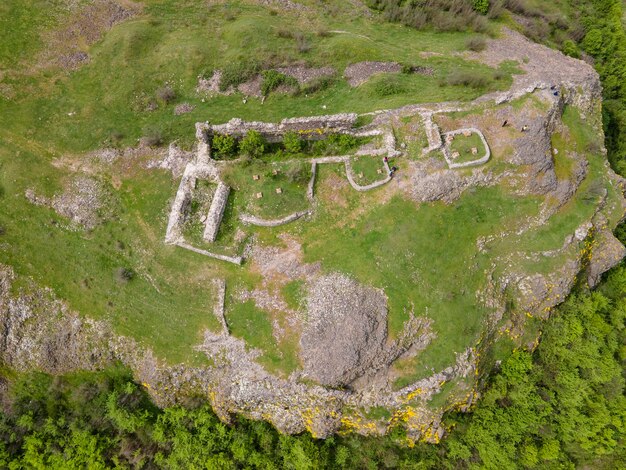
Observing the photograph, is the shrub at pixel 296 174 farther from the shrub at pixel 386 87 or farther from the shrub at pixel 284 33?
the shrub at pixel 284 33

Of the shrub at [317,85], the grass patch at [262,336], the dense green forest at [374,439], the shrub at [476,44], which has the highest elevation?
the shrub at [476,44]

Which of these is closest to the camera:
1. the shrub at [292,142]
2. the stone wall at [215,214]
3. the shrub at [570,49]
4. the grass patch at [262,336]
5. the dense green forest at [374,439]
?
the grass patch at [262,336]

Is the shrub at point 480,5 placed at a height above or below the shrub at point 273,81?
above

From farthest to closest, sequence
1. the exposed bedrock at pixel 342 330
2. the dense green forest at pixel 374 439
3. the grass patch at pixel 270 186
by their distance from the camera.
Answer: the grass patch at pixel 270 186 < the dense green forest at pixel 374 439 < the exposed bedrock at pixel 342 330

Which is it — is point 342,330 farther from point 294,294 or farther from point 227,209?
point 227,209

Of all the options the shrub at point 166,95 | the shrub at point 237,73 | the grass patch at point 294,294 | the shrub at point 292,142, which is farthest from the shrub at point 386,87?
the grass patch at point 294,294

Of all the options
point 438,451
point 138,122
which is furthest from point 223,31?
point 438,451
